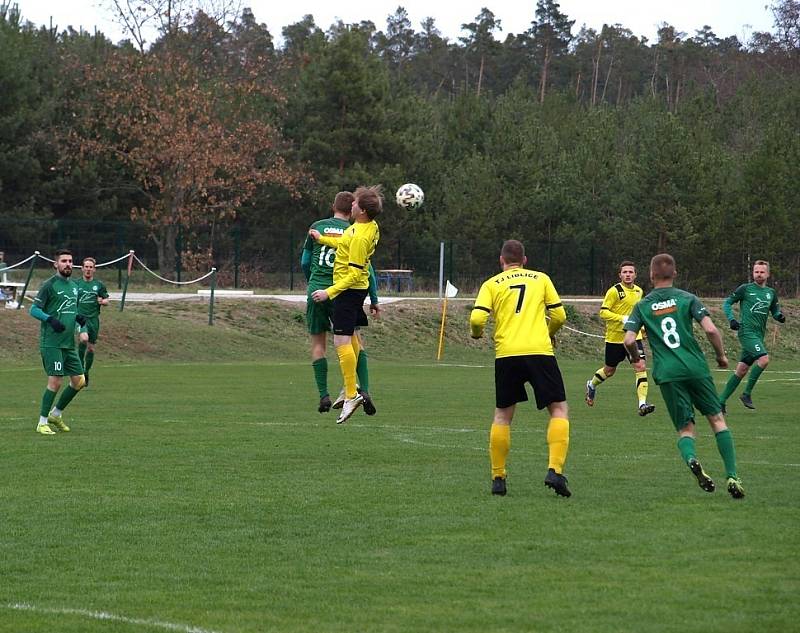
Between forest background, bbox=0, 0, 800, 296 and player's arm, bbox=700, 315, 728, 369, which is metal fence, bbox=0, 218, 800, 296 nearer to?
forest background, bbox=0, 0, 800, 296

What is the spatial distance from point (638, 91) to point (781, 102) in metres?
38.8

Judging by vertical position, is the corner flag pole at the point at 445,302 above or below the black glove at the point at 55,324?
below

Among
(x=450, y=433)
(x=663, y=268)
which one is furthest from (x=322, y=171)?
(x=663, y=268)

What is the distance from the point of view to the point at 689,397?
398 inches

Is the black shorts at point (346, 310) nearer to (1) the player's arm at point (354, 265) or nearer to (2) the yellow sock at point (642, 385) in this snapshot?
(1) the player's arm at point (354, 265)

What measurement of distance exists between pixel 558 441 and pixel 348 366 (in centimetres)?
425

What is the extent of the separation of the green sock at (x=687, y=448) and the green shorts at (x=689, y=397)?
121mm

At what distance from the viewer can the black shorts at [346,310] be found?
13609 millimetres

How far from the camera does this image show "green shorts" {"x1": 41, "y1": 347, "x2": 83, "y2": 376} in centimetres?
1483

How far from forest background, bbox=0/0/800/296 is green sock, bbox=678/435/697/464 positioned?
41.7m

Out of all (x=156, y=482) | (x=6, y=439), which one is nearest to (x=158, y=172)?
(x=6, y=439)

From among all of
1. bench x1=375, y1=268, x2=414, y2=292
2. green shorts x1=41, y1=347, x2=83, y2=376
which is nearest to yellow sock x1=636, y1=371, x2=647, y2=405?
green shorts x1=41, y1=347, x2=83, y2=376

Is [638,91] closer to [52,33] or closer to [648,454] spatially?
[52,33]

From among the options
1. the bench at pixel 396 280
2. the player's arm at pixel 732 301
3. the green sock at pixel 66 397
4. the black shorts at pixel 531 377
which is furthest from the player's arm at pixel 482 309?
the bench at pixel 396 280
